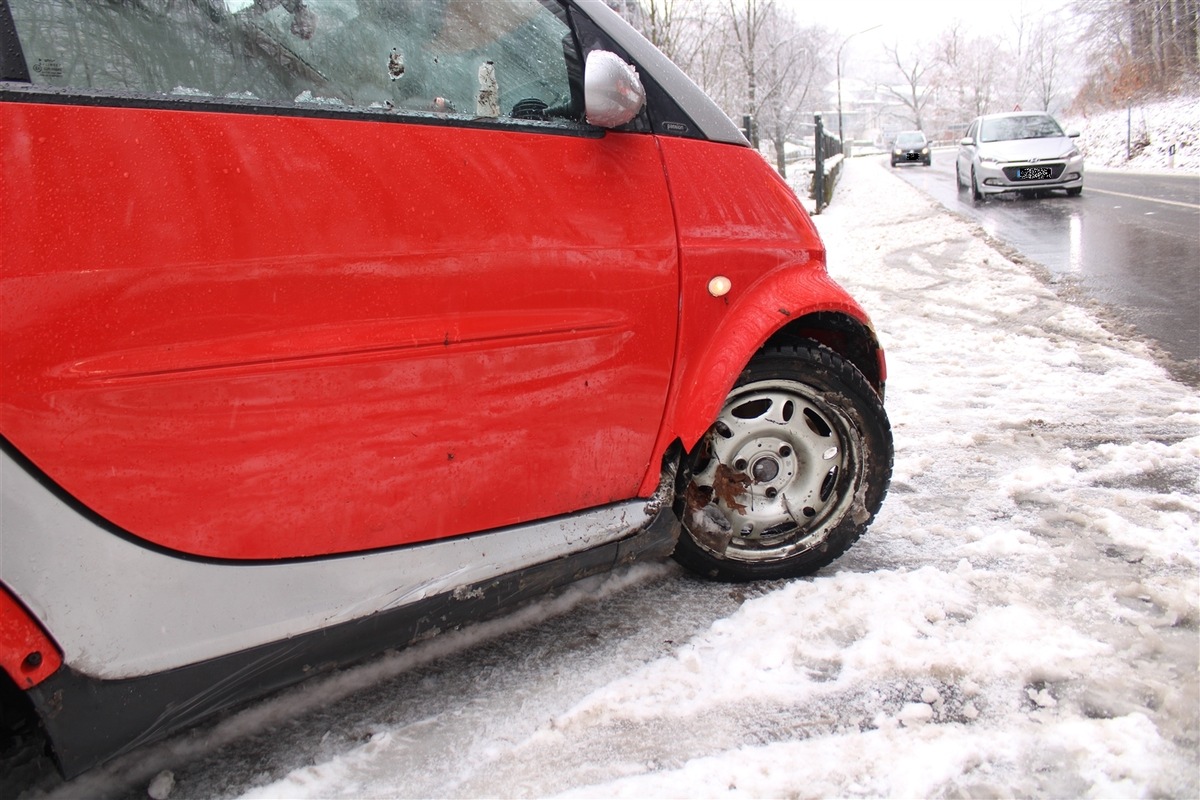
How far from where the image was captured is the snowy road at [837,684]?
1697 millimetres

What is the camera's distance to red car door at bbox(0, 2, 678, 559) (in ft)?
4.56

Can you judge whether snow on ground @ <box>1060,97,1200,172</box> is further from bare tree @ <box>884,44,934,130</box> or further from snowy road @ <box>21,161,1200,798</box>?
bare tree @ <box>884,44,934,130</box>

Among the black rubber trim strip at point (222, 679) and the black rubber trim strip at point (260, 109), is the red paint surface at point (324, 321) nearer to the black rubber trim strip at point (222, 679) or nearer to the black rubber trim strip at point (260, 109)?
the black rubber trim strip at point (260, 109)

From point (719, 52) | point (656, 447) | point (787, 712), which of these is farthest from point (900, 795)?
point (719, 52)

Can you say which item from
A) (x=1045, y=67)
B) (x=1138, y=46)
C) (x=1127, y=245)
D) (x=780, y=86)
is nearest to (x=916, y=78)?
(x=1045, y=67)

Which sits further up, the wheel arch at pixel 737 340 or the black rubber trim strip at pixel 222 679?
the wheel arch at pixel 737 340

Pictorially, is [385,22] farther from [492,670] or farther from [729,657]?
[729,657]

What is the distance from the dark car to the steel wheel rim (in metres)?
36.4

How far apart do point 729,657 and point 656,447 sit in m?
0.59

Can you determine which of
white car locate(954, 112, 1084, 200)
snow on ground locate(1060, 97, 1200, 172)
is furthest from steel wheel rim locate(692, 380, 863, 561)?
snow on ground locate(1060, 97, 1200, 172)

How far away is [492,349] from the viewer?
1.80m

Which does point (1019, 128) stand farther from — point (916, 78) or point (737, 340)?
point (916, 78)

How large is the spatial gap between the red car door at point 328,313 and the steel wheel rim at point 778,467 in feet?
1.09

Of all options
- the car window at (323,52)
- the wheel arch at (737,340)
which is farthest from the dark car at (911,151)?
the car window at (323,52)
